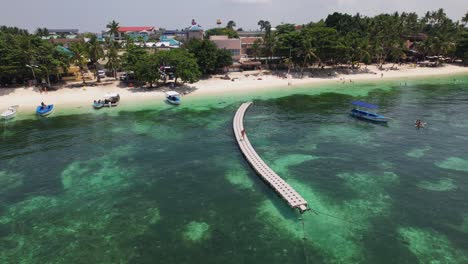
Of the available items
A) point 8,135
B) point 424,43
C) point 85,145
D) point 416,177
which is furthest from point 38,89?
point 424,43

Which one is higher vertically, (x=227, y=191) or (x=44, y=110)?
(x=44, y=110)

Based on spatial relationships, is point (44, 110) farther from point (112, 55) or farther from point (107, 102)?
point (112, 55)

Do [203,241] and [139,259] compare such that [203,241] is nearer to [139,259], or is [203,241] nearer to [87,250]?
[139,259]

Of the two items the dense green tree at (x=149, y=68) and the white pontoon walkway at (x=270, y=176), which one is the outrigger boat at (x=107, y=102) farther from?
the white pontoon walkway at (x=270, y=176)

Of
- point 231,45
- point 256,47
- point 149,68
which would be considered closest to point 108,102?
point 149,68

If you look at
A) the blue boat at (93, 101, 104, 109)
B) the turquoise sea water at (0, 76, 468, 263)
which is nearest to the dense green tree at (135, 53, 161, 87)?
the blue boat at (93, 101, 104, 109)
